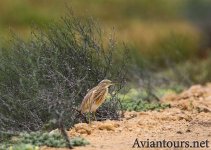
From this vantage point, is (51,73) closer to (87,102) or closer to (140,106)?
(87,102)

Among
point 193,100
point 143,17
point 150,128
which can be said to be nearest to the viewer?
point 150,128

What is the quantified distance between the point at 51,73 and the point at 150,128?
62.6 inches

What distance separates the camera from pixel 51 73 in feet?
33.8

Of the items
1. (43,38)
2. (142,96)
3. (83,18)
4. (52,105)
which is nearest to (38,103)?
(52,105)

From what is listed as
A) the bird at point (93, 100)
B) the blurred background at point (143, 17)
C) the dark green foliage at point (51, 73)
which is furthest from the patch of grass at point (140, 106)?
the blurred background at point (143, 17)

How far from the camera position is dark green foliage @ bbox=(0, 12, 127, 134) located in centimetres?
972

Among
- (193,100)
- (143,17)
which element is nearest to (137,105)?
(193,100)

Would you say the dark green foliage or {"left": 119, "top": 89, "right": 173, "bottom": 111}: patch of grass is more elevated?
the dark green foliage

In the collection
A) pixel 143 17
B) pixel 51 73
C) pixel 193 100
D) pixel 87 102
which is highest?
pixel 143 17

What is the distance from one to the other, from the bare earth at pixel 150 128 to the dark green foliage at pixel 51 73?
1.34 ft

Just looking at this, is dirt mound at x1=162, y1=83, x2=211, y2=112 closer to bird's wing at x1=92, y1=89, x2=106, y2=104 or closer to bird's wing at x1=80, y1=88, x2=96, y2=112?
bird's wing at x1=92, y1=89, x2=106, y2=104

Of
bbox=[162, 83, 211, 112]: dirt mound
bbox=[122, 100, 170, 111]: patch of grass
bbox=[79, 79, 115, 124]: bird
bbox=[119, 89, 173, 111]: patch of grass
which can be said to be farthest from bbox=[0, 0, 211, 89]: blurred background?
bbox=[79, 79, 115, 124]: bird

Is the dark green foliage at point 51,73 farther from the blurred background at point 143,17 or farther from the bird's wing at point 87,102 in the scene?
the blurred background at point 143,17

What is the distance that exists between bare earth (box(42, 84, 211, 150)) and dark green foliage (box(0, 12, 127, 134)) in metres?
0.41
